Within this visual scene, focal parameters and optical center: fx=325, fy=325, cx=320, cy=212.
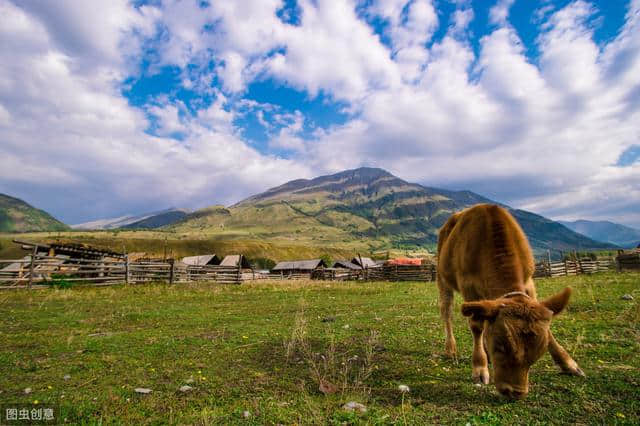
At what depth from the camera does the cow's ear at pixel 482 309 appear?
3.50 metres

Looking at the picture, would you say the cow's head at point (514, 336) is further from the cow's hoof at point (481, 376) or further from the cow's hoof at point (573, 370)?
the cow's hoof at point (573, 370)

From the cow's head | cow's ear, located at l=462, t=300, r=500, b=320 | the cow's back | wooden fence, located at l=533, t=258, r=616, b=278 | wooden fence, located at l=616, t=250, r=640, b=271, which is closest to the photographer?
the cow's head

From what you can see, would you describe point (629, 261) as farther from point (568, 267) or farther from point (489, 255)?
point (489, 255)

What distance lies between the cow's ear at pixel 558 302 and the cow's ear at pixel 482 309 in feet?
2.07

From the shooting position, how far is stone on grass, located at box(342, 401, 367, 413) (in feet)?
11.9

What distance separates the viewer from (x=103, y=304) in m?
13.5

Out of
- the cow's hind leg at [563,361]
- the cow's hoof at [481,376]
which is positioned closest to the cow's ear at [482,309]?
the cow's hoof at [481,376]

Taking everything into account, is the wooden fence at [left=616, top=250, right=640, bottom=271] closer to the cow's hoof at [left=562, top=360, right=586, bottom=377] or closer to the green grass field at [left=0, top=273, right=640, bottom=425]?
the green grass field at [left=0, top=273, right=640, bottom=425]

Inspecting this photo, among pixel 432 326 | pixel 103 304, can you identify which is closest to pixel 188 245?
pixel 103 304

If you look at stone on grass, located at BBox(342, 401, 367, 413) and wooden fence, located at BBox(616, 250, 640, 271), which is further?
wooden fence, located at BBox(616, 250, 640, 271)

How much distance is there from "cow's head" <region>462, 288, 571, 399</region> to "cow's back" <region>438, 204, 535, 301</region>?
69cm

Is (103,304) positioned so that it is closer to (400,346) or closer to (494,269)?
(400,346)

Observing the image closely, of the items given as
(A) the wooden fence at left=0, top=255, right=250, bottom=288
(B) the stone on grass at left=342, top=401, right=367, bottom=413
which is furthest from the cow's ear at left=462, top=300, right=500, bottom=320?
(A) the wooden fence at left=0, top=255, right=250, bottom=288

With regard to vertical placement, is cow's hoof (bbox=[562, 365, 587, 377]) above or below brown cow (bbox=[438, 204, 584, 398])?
below
